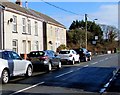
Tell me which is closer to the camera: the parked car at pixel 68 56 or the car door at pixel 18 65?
the car door at pixel 18 65

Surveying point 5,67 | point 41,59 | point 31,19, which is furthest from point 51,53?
point 31,19

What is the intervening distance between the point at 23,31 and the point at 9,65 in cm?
2161

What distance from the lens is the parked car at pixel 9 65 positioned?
51.7 ft

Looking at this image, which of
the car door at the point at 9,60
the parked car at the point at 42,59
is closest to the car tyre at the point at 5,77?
the car door at the point at 9,60

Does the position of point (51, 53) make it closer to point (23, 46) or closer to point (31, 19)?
point (23, 46)

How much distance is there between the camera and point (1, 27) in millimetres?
31938

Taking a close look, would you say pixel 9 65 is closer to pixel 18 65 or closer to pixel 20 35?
pixel 18 65

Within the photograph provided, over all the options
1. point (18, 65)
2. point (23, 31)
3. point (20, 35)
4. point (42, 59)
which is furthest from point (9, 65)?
point (23, 31)

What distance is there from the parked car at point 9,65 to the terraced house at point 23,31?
14043mm

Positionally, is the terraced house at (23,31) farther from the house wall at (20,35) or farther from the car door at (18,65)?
the car door at (18,65)

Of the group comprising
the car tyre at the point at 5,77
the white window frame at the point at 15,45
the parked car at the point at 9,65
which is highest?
the white window frame at the point at 15,45

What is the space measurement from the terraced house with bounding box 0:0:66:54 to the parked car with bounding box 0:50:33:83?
1404 cm

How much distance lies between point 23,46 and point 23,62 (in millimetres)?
19413

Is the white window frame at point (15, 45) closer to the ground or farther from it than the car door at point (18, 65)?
farther from it
